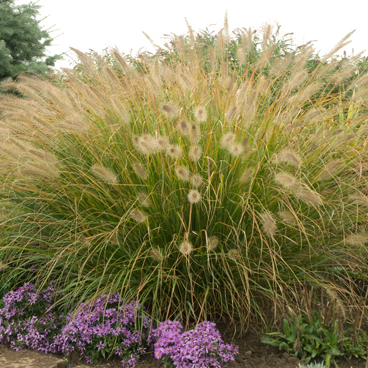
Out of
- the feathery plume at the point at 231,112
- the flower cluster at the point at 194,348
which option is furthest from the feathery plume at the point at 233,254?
the feathery plume at the point at 231,112

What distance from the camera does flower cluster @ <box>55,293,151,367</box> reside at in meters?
2.64

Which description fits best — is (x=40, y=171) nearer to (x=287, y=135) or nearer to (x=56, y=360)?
(x=56, y=360)

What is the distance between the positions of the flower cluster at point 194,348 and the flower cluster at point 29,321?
3.01ft

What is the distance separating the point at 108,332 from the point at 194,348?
0.62 meters

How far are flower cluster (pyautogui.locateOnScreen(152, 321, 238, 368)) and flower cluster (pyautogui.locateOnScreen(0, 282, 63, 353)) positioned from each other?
3.01 ft

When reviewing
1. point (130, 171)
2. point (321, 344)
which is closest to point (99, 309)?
point (130, 171)

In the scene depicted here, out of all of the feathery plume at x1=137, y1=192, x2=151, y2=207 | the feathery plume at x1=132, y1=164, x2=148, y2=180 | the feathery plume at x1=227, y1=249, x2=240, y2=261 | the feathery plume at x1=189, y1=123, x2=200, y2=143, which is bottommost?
the feathery plume at x1=227, y1=249, x2=240, y2=261

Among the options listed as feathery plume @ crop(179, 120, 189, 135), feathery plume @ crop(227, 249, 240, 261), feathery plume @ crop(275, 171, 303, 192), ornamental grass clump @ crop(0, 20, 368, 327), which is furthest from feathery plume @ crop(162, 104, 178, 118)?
feathery plume @ crop(227, 249, 240, 261)

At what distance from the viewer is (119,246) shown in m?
2.78

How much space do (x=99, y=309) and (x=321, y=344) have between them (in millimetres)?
1432

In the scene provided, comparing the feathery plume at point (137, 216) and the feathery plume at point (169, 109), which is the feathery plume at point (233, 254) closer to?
the feathery plume at point (137, 216)

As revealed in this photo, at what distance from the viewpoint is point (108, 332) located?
267cm

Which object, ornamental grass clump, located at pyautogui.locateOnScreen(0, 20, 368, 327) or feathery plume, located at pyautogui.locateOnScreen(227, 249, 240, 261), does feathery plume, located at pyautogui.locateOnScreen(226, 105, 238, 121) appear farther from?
feathery plume, located at pyautogui.locateOnScreen(227, 249, 240, 261)

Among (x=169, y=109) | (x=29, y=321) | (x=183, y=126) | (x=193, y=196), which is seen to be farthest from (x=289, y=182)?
(x=29, y=321)
